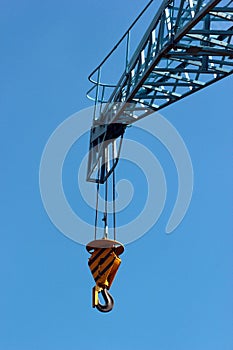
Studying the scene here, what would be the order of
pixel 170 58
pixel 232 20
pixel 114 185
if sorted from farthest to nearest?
pixel 114 185 < pixel 170 58 < pixel 232 20

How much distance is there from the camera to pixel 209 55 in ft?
44.1

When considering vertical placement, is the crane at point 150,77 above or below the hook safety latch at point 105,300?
above

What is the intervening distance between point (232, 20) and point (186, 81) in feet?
7.89

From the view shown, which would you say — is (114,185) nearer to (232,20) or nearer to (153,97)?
(153,97)

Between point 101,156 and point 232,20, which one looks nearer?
point 232,20

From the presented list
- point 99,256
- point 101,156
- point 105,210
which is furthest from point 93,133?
point 99,256

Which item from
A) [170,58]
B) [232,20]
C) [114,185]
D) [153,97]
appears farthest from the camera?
[114,185]

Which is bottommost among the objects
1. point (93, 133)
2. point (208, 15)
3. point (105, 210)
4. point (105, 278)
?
point (105, 278)

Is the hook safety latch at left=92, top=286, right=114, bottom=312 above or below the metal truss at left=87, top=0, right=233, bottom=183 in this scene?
below

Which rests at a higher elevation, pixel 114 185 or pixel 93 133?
pixel 93 133

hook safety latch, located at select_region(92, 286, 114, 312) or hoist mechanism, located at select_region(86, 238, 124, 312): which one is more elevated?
hoist mechanism, located at select_region(86, 238, 124, 312)

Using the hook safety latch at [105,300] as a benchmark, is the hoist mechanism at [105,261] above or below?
above

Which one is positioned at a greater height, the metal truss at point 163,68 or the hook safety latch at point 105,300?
the metal truss at point 163,68

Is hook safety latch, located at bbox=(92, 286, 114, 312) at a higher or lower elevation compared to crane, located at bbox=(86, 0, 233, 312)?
lower
